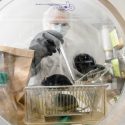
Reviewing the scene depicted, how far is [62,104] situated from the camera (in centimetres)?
74

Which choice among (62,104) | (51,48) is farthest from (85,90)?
(51,48)

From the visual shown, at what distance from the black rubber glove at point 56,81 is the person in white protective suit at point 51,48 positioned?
3 cm

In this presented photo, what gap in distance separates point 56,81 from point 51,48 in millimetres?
118

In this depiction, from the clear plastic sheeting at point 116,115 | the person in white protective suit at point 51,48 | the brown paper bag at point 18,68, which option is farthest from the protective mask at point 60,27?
the clear plastic sheeting at point 116,115

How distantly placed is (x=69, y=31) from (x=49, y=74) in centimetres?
17

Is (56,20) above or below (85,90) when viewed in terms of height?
above

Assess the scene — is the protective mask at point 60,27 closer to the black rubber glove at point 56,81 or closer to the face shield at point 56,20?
the face shield at point 56,20

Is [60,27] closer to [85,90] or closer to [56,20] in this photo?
[56,20]

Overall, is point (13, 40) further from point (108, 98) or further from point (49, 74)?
point (108, 98)

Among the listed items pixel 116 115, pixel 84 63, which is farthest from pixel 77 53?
pixel 116 115

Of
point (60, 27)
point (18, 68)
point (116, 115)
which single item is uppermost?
point (60, 27)

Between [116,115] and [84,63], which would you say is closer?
[116,115]

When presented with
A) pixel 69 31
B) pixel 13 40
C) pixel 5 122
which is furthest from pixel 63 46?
pixel 5 122

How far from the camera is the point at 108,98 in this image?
2.56 ft
